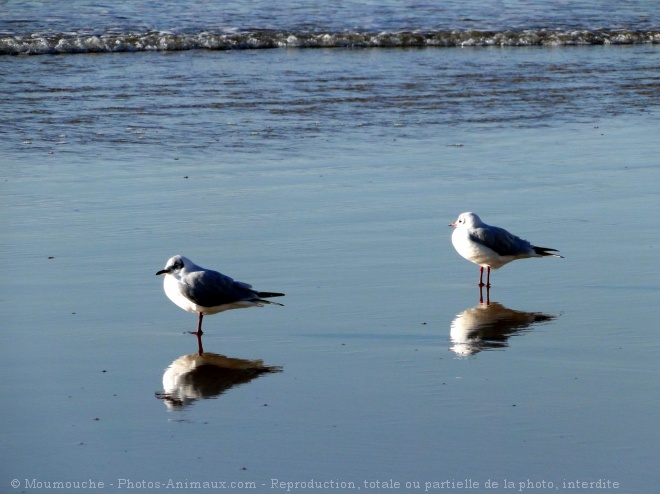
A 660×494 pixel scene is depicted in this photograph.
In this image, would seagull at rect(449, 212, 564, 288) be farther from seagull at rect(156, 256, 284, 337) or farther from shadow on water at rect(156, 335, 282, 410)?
shadow on water at rect(156, 335, 282, 410)

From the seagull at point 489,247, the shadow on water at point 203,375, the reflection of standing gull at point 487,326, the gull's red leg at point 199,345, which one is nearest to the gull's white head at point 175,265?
the gull's red leg at point 199,345

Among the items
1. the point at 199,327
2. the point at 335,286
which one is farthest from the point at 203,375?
the point at 335,286

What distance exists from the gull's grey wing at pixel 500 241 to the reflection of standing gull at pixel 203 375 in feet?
6.59

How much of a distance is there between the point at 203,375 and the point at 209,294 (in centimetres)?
70

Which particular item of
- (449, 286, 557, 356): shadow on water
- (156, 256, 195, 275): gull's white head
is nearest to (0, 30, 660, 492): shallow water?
(449, 286, 557, 356): shadow on water

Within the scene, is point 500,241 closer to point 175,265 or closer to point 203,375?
point 175,265

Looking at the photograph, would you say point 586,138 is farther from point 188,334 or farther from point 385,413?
point 385,413

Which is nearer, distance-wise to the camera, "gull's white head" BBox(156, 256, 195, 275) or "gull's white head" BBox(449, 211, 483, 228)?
"gull's white head" BBox(156, 256, 195, 275)

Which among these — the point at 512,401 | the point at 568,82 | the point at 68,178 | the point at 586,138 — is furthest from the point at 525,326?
the point at 568,82

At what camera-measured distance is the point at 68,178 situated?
384 inches

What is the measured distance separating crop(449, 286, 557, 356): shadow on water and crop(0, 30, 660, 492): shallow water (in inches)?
1.0

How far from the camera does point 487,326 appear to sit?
625cm

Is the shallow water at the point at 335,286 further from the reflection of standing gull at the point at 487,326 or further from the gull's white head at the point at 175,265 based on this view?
the gull's white head at the point at 175,265

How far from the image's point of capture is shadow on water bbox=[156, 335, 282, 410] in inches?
204
